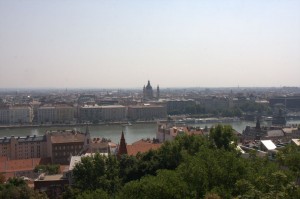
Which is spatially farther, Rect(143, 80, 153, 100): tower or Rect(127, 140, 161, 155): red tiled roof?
Rect(143, 80, 153, 100): tower

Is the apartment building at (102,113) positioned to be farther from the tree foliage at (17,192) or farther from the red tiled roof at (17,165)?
the tree foliage at (17,192)

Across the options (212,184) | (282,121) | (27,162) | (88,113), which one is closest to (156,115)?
(88,113)

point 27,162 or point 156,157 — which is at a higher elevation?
point 156,157

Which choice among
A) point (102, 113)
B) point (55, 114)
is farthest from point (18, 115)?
point (102, 113)

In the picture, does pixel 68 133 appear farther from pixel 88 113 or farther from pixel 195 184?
pixel 88 113

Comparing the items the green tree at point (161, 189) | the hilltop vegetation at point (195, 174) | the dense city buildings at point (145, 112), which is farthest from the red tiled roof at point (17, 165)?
the dense city buildings at point (145, 112)

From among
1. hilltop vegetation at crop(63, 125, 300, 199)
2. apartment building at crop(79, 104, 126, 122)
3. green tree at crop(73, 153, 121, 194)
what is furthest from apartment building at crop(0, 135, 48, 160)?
apartment building at crop(79, 104, 126, 122)

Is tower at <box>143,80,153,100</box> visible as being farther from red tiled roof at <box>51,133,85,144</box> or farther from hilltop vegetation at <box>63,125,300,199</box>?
hilltop vegetation at <box>63,125,300,199</box>

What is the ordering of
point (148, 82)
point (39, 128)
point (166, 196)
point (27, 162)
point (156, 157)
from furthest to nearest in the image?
point (148, 82) < point (39, 128) < point (27, 162) < point (156, 157) < point (166, 196)

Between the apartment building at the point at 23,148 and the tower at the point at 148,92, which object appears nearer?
the apartment building at the point at 23,148

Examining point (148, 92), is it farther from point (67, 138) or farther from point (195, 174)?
point (195, 174)

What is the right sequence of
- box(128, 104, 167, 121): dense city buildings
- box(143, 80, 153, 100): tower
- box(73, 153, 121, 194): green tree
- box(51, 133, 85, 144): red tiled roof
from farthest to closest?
box(143, 80, 153, 100): tower → box(128, 104, 167, 121): dense city buildings → box(51, 133, 85, 144): red tiled roof → box(73, 153, 121, 194): green tree
